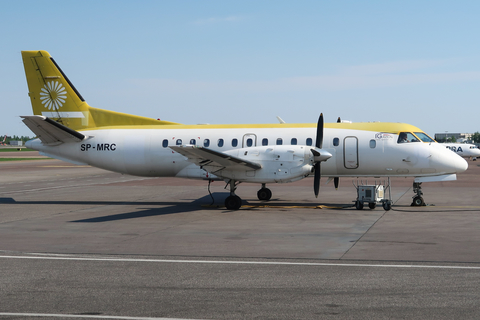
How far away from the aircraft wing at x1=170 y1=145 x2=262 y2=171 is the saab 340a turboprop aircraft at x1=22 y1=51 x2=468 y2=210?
0.04 metres

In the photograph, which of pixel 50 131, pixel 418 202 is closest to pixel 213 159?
pixel 50 131

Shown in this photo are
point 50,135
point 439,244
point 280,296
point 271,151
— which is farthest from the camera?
point 50,135

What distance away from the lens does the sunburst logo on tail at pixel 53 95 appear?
76.3 ft

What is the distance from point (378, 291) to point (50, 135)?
709 inches

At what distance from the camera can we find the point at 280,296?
7684 millimetres

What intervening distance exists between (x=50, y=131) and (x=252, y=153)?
9.33 metres

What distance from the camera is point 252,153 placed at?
19297 mm

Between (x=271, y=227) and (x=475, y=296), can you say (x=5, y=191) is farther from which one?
(x=475, y=296)

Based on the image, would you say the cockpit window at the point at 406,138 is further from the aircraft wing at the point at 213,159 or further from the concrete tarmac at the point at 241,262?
the aircraft wing at the point at 213,159

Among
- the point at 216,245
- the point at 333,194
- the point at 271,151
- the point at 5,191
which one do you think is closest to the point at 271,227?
the point at 216,245

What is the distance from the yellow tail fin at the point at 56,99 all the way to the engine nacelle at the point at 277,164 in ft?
20.0

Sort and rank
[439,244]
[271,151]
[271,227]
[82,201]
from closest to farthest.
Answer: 1. [439,244]
2. [271,227]
3. [271,151]
4. [82,201]

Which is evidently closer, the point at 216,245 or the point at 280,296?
the point at 280,296

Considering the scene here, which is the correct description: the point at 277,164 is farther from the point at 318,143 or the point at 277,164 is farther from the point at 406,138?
the point at 406,138
